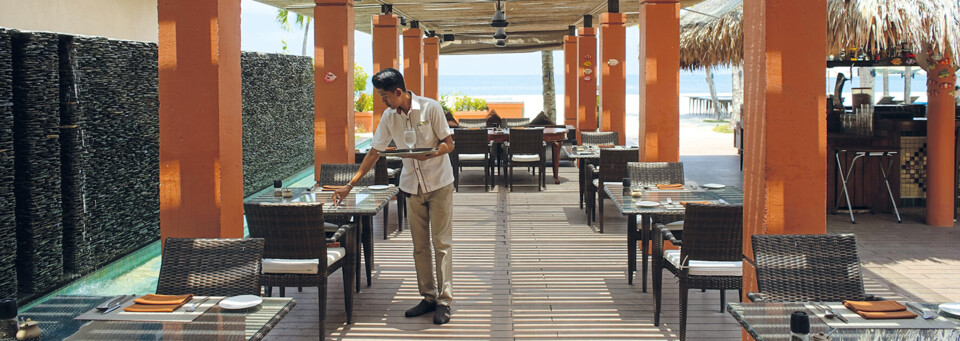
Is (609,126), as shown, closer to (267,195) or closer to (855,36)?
(855,36)

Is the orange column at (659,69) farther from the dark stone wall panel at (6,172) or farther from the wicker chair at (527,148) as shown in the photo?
the dark stone wall panel at (6,172)

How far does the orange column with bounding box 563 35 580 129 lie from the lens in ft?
57.2

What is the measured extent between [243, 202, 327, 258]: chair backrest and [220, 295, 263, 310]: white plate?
4.69 ft

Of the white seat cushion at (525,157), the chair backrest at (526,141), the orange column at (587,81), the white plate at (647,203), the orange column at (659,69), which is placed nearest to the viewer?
the white plate at (647,203)

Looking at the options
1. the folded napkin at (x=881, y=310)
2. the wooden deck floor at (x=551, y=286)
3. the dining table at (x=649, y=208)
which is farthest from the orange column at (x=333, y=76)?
the folded napkin at (x=881, y=310)

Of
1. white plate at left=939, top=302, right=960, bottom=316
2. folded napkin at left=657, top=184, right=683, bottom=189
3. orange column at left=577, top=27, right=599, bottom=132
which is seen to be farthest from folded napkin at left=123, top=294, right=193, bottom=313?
orange column at left=577, top=27, right=599, bottom=132

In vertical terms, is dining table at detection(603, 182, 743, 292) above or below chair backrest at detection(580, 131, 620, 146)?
below

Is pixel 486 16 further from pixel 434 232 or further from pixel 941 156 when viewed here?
pixel 434 232

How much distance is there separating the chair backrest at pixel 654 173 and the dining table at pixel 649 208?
1.07ft

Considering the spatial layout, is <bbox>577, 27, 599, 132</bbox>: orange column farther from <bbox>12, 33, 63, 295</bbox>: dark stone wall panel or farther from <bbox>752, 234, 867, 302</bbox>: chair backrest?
<bbox>752, 234, 867, 302</bbox>: chair backrest

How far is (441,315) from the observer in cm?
506

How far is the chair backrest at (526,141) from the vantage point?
450 inches

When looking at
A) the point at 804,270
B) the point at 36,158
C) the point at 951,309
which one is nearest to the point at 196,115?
the point at 36,158

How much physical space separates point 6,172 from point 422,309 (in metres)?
2.59
